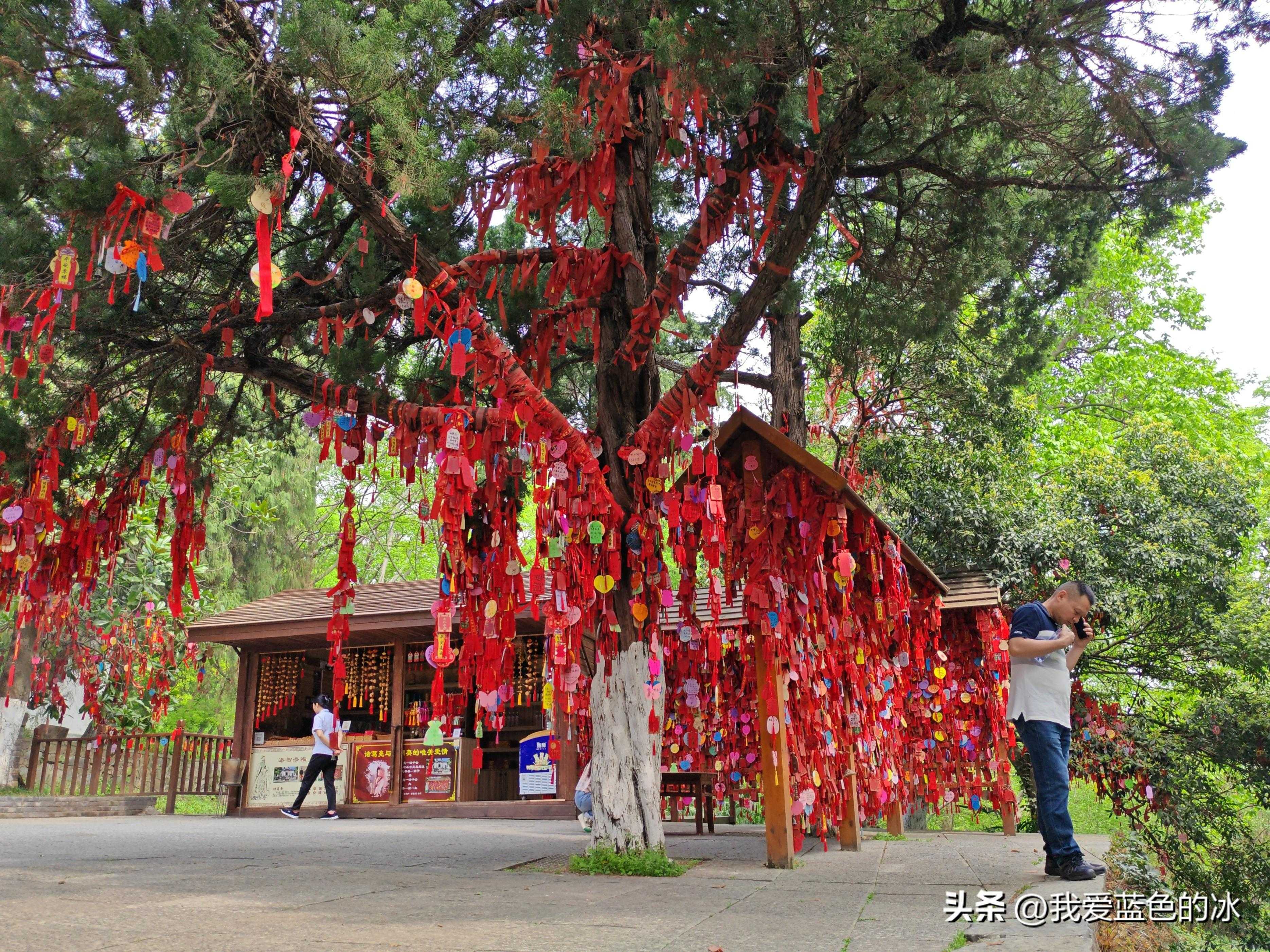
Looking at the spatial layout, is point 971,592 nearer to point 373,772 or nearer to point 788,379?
point 788,379

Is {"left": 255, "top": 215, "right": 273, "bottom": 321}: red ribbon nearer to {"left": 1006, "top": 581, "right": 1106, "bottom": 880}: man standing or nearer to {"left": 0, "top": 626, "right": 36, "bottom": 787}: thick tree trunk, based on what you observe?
{"left": 1006, "top": 581, "right": 1106, "bottom": 880}: man standing

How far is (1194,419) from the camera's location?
2039 centimetres

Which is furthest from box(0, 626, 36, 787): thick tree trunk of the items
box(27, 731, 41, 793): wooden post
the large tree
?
the large tree

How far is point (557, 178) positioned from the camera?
617cm

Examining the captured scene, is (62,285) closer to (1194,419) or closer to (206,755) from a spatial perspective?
(206,755)

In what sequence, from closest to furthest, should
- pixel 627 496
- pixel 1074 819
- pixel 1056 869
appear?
pixel 1056 869 → pixel 627 496 → pixel 1074 819

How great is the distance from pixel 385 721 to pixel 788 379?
809cm

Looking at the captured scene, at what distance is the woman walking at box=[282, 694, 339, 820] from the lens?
11305mm

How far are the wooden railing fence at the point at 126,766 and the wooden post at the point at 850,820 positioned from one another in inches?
385

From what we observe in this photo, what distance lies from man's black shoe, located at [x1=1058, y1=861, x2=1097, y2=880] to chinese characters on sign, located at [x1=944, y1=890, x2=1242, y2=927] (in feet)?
1.33

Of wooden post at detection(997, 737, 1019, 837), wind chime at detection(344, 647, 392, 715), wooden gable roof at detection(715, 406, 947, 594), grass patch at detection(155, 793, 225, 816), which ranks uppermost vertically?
wooden gable roof at detection(715, 406, 947, 594)

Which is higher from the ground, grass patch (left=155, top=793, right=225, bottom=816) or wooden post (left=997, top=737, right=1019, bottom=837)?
wooden post (left=997, top=737, right=1019, bottom=837)

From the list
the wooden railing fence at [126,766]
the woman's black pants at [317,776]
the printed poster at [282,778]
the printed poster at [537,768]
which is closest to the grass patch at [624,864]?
the printed poster at [537,768]

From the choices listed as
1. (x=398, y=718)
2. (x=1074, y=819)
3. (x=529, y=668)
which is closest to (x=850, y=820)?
(x=529, y=668)
